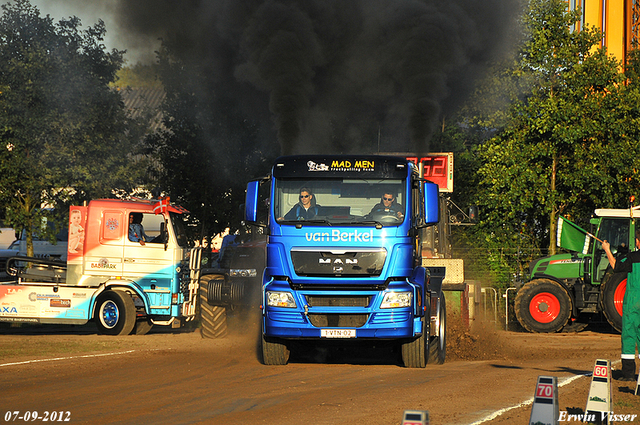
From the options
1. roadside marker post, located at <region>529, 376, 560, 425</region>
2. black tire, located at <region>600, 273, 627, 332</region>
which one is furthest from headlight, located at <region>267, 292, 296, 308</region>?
black tire, located at <region>600, 273, 627, 332</region>

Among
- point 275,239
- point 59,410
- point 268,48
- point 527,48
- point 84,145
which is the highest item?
point 527,48

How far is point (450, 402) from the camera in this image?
8617 mm

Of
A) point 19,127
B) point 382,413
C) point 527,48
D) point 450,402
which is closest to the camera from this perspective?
point 382,413

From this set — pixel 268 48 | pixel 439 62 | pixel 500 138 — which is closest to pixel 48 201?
pixel 268 48

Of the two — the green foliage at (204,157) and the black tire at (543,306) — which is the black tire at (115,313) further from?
the green foliage at (204,157)

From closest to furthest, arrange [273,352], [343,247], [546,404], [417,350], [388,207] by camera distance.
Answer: [546,404], [343,247], [388,207], [417,350], [273,352]

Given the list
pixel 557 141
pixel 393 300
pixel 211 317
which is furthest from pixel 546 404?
pixel 557 141

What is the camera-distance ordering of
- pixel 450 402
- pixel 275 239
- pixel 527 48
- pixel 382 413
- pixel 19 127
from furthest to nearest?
1. pixel 527 48
2. pixel 19 127
3. pixel 275 239
4. pixel 450 402
5. pixel 382 413

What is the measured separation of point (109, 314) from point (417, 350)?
26.2ft

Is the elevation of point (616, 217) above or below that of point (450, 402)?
above

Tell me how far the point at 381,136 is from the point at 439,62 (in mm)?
3829

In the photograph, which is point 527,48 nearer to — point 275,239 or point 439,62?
point 439,62

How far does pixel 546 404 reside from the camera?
583 cm

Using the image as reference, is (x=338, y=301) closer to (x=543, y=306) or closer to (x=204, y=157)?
(x=543, y=306)
